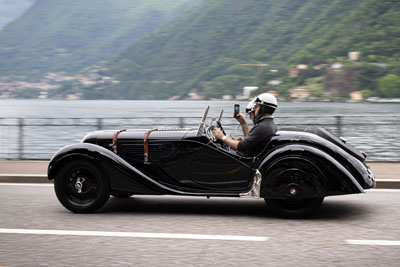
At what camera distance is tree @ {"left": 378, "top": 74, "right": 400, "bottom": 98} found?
9775 centimetres

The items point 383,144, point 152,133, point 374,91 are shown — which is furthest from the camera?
point 374,91

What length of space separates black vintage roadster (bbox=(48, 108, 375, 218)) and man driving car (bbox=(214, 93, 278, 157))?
0.08 metres

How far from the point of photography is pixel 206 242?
188 inches

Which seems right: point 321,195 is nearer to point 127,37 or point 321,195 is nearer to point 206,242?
point 206,242

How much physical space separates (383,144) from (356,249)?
687 centimetres

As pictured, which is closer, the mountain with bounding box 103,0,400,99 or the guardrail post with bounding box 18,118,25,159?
the guardrail post with bounding box 18,118,25,159

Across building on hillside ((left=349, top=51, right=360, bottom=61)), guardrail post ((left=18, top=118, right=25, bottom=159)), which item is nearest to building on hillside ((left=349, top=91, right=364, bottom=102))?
building on hillside ((left=349, top=51, right=360, bottom=61))

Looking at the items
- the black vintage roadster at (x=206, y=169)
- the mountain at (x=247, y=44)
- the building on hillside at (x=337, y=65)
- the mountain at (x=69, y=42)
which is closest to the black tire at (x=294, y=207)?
the black vintage roadster at (x=206, y=169)

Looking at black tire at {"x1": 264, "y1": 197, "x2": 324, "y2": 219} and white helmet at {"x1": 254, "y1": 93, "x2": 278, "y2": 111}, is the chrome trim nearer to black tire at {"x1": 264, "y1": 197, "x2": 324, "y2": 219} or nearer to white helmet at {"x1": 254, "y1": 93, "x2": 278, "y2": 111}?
black tire at {"x1": 264, "y1": 197, "x2": 324, "y2": 219}

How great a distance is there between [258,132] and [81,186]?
7.30 feet

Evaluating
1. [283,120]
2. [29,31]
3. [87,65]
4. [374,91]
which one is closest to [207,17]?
[87,65]

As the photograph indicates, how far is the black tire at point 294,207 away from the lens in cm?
577

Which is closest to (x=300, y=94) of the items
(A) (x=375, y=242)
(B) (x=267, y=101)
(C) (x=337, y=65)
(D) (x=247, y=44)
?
(C) (x=337, y=65)

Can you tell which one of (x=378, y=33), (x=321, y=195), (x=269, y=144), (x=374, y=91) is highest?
(x=378, y=33)
